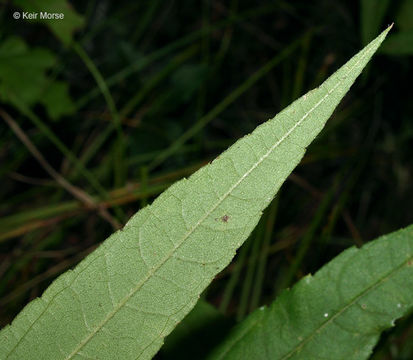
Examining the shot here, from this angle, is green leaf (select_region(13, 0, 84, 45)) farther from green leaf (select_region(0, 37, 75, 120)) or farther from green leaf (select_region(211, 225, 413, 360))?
green leaf (select_region(211, 225, 413, 360))

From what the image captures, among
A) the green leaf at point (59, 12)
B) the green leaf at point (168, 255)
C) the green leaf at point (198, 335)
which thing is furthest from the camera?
the green leaf at point (59, 12)

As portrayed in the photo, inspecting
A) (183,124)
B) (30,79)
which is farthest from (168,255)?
(183,124)

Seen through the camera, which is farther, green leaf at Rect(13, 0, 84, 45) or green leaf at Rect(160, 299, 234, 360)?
green leaf at Rect(13, 0, 84, 45)

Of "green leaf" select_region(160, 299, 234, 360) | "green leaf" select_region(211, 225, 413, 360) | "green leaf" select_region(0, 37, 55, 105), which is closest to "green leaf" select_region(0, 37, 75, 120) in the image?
"green leaf" select_region(0, 37, 55, 105)

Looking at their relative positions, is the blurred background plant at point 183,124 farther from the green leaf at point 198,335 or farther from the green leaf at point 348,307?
the green leaf at point 348,307

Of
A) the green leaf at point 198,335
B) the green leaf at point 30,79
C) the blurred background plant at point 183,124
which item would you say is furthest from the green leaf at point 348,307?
the green leaf at point 30,79

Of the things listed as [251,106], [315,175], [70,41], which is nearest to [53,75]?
[70,41]

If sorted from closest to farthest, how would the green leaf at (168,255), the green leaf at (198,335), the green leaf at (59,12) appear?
the green leaf at (168,255) → the green leaf at (198,335) → the green leaf at (59,12)
